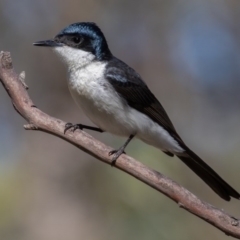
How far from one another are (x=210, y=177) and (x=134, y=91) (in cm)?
72

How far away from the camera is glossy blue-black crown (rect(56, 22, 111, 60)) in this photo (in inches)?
171

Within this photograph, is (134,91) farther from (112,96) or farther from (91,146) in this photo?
(91,146)

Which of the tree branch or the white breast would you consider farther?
the white breast

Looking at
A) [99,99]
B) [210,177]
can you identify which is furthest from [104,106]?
[210,177]

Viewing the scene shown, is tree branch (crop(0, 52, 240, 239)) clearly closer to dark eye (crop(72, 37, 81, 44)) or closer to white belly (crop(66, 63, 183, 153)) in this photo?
white belly (crop(66, 63, 183, 153))

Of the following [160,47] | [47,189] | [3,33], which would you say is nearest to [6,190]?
[47,189]

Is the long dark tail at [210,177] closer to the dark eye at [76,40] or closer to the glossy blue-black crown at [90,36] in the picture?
the glossy blue-black crown at [90,36]

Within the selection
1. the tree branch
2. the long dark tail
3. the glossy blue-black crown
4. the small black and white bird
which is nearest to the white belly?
the small black and white bird

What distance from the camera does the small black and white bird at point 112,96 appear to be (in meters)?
4.15

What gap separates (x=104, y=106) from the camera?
4137 millimetres

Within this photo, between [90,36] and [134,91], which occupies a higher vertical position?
[90,36]

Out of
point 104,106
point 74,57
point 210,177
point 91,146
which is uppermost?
point 74,57

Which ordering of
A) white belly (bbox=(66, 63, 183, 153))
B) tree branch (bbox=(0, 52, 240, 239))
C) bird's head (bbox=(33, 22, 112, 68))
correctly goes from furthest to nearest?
bird's head (bbox=(33, 22, 112, 68)), white belly (bbox=(66, 63, 183, 153)), tree branch (bbox=(0, 52, 240, 239))

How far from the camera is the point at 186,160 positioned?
4602mm
